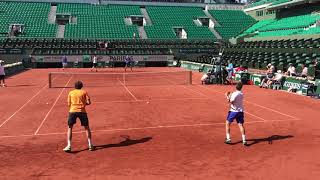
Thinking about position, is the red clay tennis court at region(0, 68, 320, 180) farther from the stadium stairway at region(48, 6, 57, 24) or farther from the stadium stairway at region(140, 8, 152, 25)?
the stadium stairway at region(140, 8, 152, 25)

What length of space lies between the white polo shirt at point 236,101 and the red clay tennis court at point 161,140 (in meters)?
1.22

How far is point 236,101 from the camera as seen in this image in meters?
12.0

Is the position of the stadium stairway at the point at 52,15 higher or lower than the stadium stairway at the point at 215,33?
higher

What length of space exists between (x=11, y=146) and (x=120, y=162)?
4173mm

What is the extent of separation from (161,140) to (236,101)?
9.66 feet

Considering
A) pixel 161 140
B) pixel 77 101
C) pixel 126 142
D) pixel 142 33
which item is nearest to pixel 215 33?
pixel 142 33

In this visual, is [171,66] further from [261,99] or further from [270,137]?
[270,137]

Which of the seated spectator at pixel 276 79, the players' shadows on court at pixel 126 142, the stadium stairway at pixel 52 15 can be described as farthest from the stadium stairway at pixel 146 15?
the players' shadows on court at pixel 126 142

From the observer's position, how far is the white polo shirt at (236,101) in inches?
471

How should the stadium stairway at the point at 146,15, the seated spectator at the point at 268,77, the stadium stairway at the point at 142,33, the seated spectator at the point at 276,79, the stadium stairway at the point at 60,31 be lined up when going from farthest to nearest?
the stadium stairway at the point at 146,15 → the stadium stairway at the point at 142,33 → the stadium stairway at the point at 60,31 → the seated spectator at the point at 268,77 → the seated spectator at the point at 276,79

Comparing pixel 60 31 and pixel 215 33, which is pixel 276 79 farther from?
pixel 60 31

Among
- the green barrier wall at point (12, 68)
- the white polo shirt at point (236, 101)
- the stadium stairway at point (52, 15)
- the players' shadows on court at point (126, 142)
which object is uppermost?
the stadium stairway at point (52, 15)

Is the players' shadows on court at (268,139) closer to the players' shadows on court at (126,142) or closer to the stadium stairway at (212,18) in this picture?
the players' shadows on court at (126,142)

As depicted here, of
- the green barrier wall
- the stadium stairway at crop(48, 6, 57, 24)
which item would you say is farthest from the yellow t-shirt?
the stadium stairway at crop(48, 6, 57, 24)
